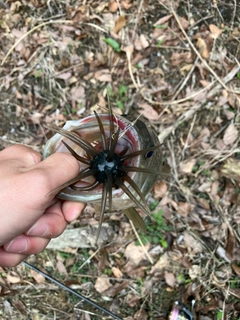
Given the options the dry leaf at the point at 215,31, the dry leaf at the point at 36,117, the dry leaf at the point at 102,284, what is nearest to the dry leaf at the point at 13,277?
the dry leaf at the point at 102,284

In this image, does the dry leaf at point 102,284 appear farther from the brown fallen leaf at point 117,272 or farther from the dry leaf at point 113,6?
the dry leaf at point 113,6

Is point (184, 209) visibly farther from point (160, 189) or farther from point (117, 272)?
point (117, 272)

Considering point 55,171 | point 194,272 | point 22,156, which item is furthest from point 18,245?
point 194,272

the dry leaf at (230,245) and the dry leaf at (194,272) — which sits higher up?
the dry leaf at (230,245)

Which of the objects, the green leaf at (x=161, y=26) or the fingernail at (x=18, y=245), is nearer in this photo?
the fingernail at (x=18, y=245)

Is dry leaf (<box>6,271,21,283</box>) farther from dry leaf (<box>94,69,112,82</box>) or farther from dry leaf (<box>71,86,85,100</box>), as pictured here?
dry leaf (<box>94,69,112,82</box>)

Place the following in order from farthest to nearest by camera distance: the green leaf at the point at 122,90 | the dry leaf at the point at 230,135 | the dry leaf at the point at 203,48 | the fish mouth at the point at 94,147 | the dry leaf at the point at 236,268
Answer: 1. the green leaf at the point at 122,90
2. the dry leaf at the point at 203,48
3. the dry leaf at the point at 230,135
4. the dry leaf at the point at 236,268
5. the fish mouth at the point at 94,147

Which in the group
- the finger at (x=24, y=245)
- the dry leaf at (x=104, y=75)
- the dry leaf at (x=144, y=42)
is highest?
the dry leaf at (x=144, y=42)

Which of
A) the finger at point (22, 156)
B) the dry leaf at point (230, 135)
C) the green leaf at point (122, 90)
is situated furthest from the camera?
the green leaf at point (122, 90)
